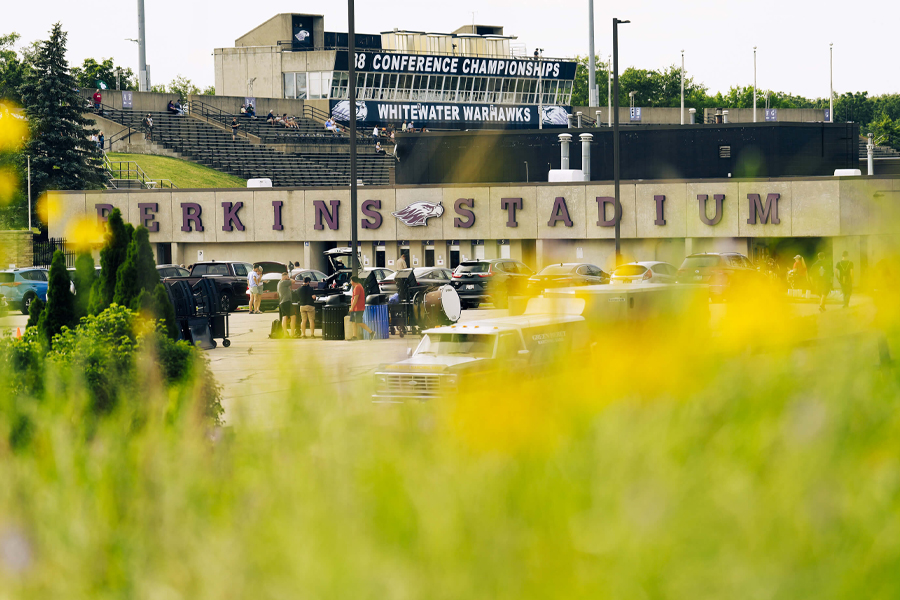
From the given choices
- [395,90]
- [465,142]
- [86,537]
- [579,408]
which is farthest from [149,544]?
[395,90]

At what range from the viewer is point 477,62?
97.5 m

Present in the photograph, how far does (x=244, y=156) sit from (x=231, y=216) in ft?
92.5

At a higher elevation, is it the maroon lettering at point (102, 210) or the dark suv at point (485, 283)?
the maroon lettering at point (102, 210)

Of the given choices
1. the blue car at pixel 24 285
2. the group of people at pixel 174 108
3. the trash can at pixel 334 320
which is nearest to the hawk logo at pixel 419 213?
the blue car at pixel 24 285

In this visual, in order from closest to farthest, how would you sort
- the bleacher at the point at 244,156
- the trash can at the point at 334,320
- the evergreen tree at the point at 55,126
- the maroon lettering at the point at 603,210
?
1. the trash can at the point at 334,320
2. the maroon lettering at the point at 603,210
3. the evergreen tree at the point at 55,126
4. the bleacher at the point at 244,156

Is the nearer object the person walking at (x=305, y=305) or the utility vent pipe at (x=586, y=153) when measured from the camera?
the person walking at (x=305, y=305)

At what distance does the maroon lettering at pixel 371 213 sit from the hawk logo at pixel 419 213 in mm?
943

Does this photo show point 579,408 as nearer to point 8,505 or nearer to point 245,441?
point 245,441

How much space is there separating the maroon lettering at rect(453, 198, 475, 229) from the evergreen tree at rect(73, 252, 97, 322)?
32034 mm

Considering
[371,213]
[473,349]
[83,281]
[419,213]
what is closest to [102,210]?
[371,213]

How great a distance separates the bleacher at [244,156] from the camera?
69.2 metres

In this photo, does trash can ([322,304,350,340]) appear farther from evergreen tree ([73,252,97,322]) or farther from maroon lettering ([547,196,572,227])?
maroon lettering ([547,196,572,227])

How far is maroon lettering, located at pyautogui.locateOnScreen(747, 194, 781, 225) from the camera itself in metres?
38.7

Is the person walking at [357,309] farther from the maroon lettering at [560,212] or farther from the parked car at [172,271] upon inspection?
the maroon lettering at [560,212]
